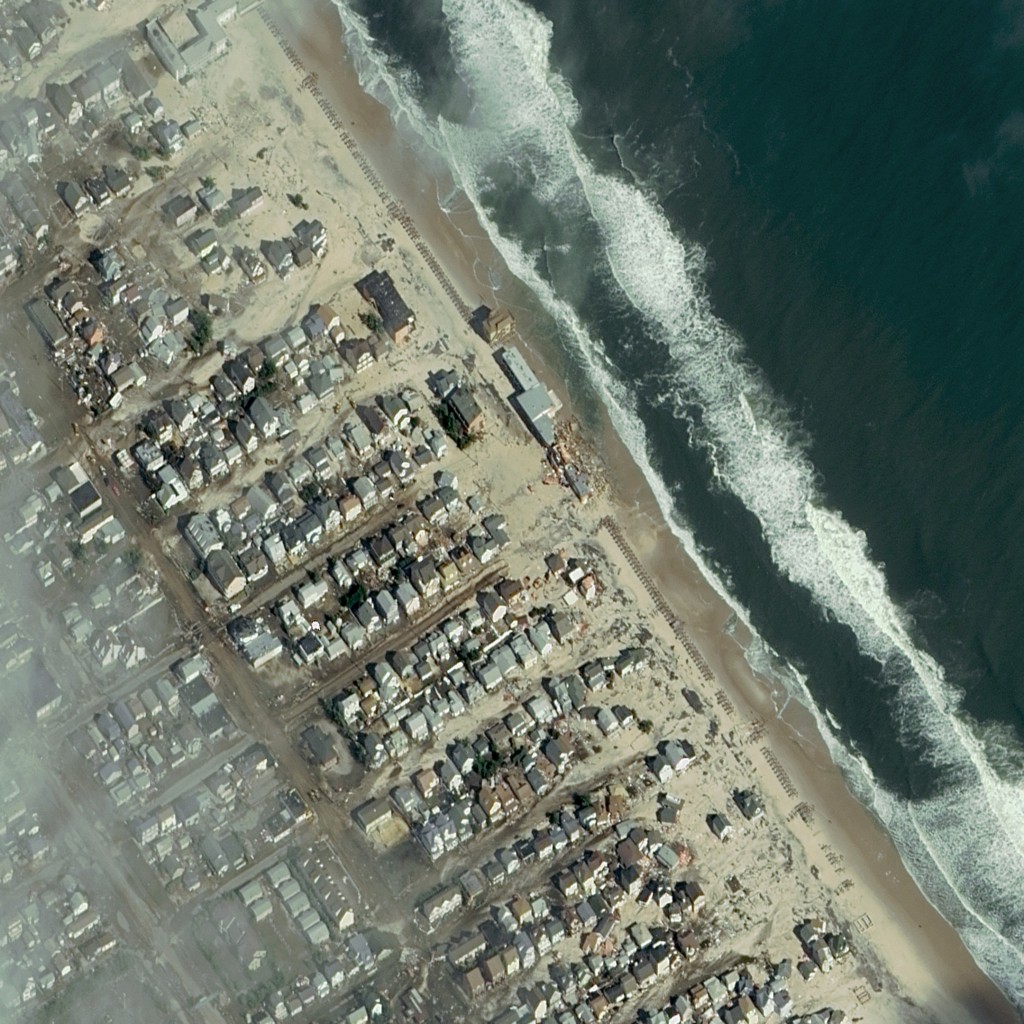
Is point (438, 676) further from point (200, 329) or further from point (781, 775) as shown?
point (200, 329)

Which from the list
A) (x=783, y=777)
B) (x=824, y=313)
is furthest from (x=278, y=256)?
(x=783, y=777)

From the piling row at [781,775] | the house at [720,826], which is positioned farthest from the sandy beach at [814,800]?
the house at [720,826]

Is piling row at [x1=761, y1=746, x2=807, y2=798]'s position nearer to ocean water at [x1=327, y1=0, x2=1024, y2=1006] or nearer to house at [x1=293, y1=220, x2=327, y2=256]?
ocean water at [x1=327, y1=0, x2=1024, y2=1006]

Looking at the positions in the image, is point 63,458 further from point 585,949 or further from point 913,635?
point 913,635

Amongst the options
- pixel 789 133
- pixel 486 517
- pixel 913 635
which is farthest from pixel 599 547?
pixel 789 133

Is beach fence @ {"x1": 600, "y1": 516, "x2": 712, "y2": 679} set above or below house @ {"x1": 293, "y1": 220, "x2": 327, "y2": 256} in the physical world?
below

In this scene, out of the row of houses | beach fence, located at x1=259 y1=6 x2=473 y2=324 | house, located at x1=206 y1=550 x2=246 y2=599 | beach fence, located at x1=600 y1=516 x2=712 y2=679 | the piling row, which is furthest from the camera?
beach fence, located at x1=259 y1=6 x2=473 y2=324

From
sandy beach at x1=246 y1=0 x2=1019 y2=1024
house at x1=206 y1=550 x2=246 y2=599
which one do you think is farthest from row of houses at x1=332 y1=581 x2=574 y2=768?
house at x1=206 y1=550 x2=246 y2=599
